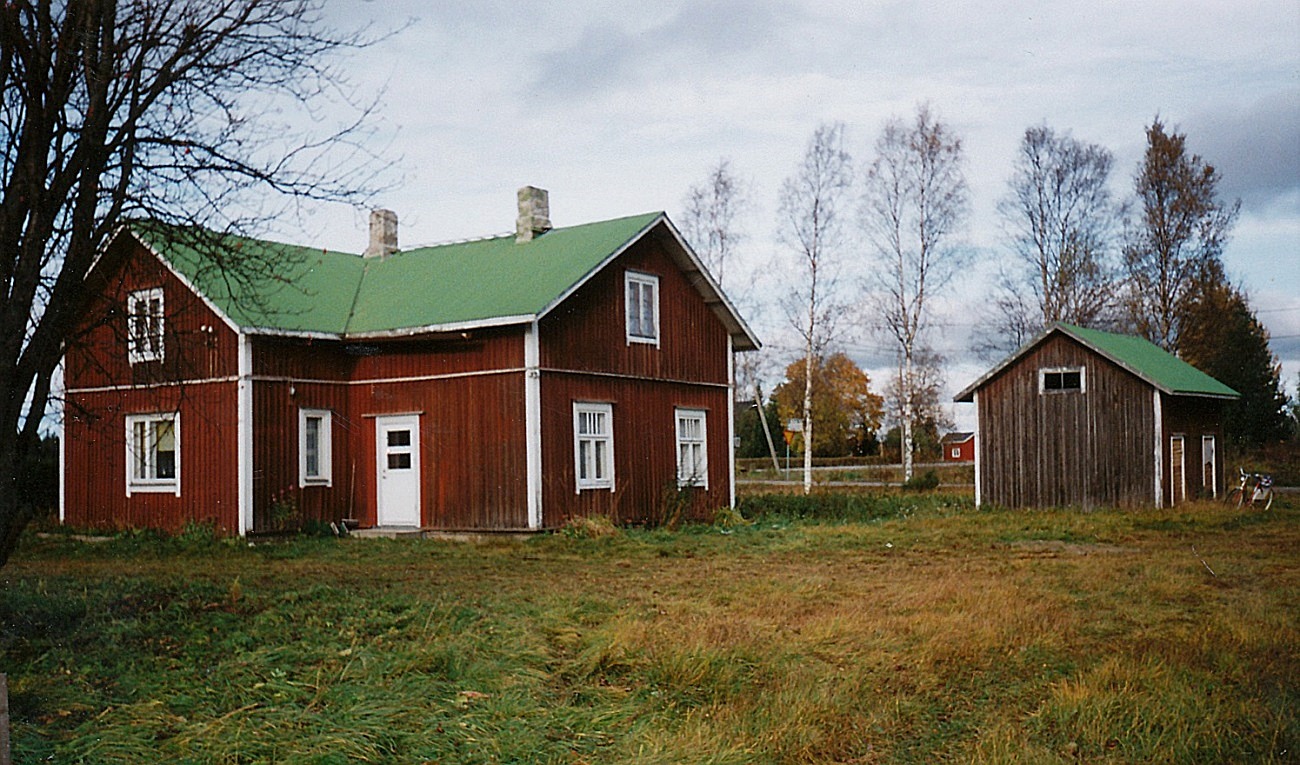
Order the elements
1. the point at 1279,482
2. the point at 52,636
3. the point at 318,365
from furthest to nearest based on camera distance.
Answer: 1. the point at 1279,482
2. the point at 318,365
3. the point at 52,636

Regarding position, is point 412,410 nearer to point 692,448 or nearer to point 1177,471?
point 692,448

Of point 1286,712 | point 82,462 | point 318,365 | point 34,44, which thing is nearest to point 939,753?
point 1286,712

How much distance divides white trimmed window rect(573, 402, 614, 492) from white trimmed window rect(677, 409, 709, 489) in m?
2.28

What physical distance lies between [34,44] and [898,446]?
228ft

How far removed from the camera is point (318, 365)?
2180 centimetres

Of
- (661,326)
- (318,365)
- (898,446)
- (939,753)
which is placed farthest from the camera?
(898,446)

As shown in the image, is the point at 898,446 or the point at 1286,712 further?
the point at 898,446

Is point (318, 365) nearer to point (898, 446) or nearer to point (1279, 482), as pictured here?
point (1279, 482)

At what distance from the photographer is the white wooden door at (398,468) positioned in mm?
21609

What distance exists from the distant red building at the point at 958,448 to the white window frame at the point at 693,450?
50.8 m

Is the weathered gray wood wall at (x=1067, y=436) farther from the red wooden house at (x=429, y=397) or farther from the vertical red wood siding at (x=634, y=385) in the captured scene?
the red wooden house at (x=429, y=397)

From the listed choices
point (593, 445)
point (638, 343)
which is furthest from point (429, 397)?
point (638, 343)

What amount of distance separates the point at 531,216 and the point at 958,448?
59970mm

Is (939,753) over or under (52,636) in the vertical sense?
under
